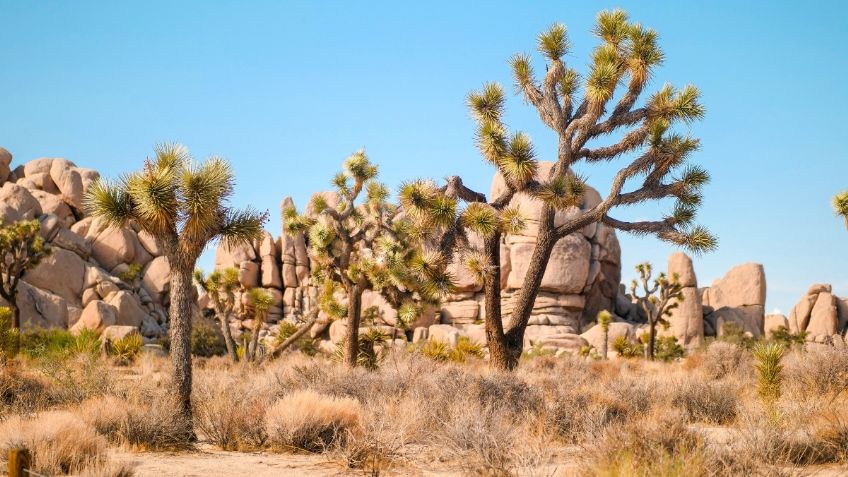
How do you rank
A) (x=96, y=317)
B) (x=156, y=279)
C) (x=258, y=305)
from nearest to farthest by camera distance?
(x=258, y=305), (x=96, y=317), (x=156, y=279)

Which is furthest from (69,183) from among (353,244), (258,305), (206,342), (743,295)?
(743,295)

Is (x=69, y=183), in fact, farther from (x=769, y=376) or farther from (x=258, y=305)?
(x=769, y=376)

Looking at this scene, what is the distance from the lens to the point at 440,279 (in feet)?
52.6

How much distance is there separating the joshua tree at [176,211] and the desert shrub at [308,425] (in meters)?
1.87

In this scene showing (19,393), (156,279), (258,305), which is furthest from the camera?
(156,279)

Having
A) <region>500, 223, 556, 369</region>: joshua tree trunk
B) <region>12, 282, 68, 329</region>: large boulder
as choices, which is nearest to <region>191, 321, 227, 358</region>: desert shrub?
<region>12, 282, 68, 329</region>: large boulder

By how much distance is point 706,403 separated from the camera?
37.6ft

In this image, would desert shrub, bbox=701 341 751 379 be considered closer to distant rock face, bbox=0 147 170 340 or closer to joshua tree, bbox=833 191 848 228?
joshua tree, bbox=833 191 848 228

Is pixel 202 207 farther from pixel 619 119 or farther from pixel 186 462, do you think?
pixel 619 119

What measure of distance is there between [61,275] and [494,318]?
1110 inches

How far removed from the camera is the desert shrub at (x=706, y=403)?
36.8ft

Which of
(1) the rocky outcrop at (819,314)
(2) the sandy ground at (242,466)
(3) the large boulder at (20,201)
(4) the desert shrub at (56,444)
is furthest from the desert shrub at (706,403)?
(3) the large boulder at (20,201)

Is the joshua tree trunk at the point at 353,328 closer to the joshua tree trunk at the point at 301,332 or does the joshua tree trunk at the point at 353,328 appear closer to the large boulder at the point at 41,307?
the joshua tree trunk at the point at 301,332

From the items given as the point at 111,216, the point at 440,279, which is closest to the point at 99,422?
the point at 111,216
